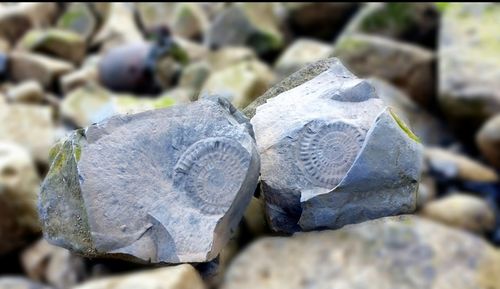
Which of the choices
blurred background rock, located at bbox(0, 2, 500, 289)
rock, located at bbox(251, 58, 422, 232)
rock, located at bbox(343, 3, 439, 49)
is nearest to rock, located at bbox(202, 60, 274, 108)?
blurred background rock, located at bbox(0, 2, 500, 289)

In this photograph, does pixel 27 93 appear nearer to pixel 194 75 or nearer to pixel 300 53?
pixel 194 75

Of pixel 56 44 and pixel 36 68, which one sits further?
pixel 56 44

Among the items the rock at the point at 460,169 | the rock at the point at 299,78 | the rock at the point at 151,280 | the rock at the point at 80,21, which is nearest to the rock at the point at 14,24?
the rock at the point at 80,21

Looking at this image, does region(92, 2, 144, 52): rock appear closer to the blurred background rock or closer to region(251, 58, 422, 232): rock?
the blurred background rock

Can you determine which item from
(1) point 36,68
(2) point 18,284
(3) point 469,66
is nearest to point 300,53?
(3) point 469,66

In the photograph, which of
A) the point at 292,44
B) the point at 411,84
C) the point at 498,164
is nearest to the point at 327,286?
the point at 498,164

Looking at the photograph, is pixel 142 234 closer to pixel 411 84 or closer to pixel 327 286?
pixel 327 286

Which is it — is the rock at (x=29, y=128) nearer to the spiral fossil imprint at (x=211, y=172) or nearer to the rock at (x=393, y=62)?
the rock at (x=393, y=62)
